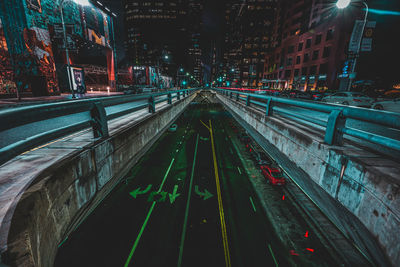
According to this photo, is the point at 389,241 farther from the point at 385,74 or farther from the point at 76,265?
the point at 385,74

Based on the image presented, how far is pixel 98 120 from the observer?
3527 millimetres

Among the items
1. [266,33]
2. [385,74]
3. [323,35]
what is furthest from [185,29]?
[385,74]

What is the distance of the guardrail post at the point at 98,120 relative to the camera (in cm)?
343

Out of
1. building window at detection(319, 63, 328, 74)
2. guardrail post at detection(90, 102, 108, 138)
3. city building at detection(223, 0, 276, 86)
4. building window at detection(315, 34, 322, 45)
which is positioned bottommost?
guardrail post at detection(90, 102, 108, 138)

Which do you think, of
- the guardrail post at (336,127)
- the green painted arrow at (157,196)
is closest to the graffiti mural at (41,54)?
the green painted arrow at (157,196)

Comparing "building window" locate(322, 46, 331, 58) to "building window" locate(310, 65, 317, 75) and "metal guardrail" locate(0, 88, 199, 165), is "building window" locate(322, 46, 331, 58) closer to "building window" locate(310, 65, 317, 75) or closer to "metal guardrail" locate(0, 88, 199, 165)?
"building window" locate(310, 65, 317, 75)

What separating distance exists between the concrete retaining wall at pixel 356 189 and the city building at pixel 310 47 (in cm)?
4542

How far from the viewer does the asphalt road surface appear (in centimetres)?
416

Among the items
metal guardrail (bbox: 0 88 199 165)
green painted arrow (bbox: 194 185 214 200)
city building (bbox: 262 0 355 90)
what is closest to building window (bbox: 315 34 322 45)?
city building (bbox: 262 0 355 90)

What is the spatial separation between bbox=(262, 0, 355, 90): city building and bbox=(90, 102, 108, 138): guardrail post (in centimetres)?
4794

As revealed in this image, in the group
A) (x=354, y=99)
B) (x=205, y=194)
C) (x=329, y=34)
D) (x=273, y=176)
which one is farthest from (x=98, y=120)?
(x=329, y=34)

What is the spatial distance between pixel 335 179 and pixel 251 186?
5.61m

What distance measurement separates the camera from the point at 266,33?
104375mm

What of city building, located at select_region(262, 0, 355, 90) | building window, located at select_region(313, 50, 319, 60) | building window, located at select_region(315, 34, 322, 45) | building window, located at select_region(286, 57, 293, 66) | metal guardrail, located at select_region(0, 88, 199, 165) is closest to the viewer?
metal guardrail, located at select_region(0, 88, 199, 165)
